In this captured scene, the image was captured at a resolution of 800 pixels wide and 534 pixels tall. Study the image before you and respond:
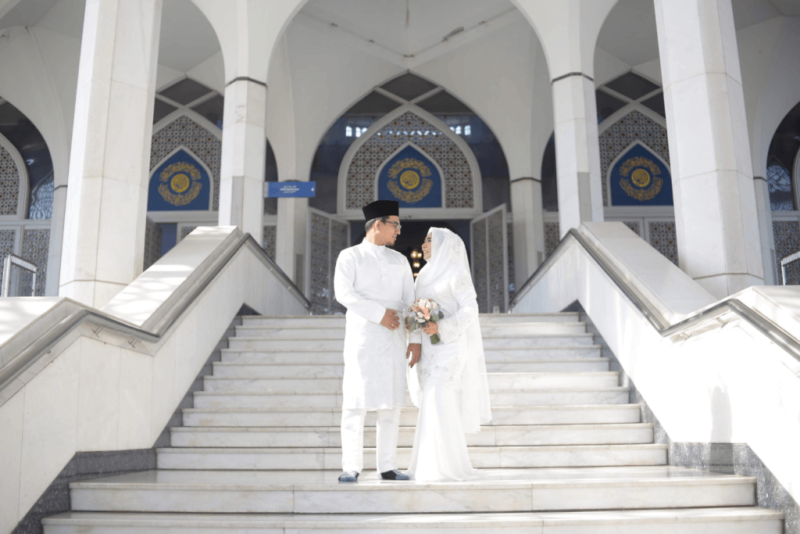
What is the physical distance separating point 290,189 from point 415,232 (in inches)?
330

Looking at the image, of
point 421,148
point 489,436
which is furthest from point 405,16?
point 489,436

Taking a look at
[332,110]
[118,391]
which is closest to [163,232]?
[332,110]

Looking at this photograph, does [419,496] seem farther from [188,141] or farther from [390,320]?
[188,141]

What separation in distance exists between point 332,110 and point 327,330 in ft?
27.2

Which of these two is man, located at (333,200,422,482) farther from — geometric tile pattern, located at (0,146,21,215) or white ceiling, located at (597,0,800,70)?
geometric tile pattern, located at (0,146,21,215)

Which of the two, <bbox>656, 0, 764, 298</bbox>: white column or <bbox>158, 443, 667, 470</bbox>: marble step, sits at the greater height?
<bbox>656, 0, 764, 298</bbox>: white column

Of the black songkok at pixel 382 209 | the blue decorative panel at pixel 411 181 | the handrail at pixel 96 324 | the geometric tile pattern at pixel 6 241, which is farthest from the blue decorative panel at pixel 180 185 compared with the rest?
the black songkok at pixel 382 209

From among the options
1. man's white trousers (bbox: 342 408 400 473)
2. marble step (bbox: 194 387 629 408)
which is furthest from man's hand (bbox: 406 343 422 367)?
marble step (bbox: 194 387 629 408)

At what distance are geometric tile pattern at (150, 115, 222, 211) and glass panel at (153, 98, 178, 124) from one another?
0.21 m

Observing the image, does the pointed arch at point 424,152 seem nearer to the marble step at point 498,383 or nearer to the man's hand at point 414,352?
the marble step at point 498,383

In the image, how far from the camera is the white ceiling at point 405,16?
1236 cm

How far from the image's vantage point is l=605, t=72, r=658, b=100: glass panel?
13727 mm

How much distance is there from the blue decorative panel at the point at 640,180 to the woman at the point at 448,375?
10.8 metres

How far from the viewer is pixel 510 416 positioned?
4875 mm
